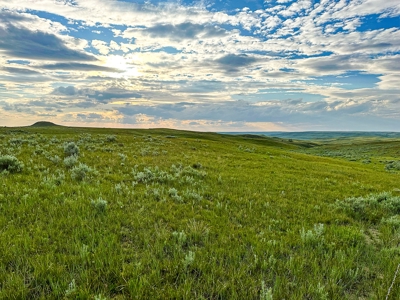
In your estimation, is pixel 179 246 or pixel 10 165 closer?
pixel 179 246

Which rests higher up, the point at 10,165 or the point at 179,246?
the point at 10,165

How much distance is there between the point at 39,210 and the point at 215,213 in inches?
194

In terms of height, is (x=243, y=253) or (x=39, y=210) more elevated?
(x=39, y=210)

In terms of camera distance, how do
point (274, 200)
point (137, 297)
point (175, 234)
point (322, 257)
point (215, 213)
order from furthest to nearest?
point (274, 200), point (215, 213), point (175, 234), point (322, 257), point (137, 297)

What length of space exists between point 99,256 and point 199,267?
Result: 1.90 m

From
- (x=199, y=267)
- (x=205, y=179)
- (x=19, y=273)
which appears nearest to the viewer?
(x=19, y=273)

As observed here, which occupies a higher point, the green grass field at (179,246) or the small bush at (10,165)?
the small bush at (10,165)

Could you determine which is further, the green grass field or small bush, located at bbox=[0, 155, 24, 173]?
small bush, located at bbox=[0, 155, 24, 173]

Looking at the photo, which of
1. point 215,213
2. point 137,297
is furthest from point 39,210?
point 215,213

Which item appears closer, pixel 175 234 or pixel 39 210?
pixel 175 234

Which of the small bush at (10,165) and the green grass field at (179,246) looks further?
the small bush at (10,165)

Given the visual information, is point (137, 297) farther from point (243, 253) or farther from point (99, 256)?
point (243, 253)

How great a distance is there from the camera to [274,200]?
10.4m

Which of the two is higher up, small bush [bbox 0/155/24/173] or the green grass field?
small bush [bbox 0/155/24/173]
